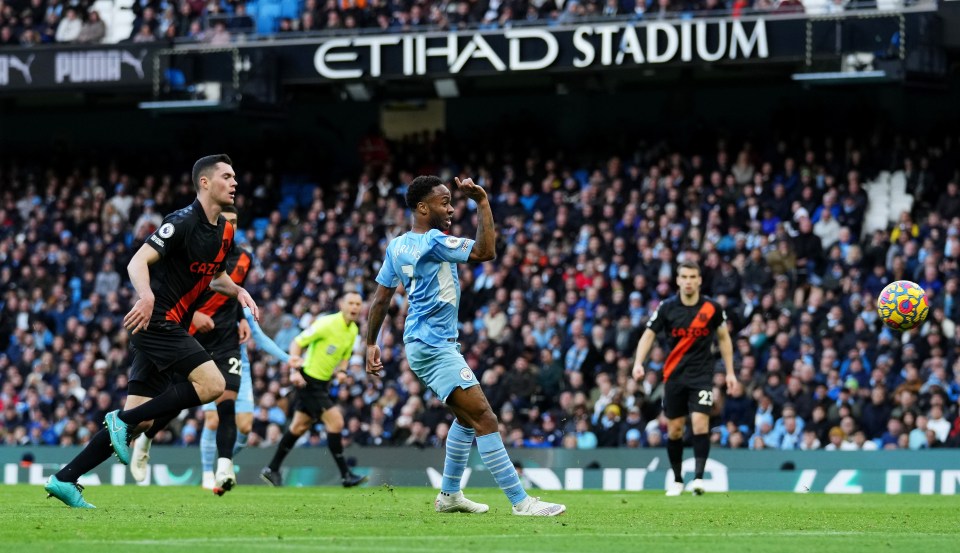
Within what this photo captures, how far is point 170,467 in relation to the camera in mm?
22391

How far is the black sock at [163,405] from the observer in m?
11.2

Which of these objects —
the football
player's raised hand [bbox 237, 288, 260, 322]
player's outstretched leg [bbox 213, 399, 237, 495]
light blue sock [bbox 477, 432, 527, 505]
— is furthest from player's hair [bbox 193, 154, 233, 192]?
the football

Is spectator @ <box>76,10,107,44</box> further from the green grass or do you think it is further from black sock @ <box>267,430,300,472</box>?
the green grass

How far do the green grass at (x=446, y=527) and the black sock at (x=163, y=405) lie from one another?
676 millimetres

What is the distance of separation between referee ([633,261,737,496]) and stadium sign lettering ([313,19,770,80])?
937 centimetres

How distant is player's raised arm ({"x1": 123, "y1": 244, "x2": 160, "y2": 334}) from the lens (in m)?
10.7

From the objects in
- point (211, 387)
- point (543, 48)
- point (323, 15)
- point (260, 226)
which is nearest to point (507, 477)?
point (211, 387)

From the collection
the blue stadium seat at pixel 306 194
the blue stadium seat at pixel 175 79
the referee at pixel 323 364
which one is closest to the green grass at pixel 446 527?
the referee at pixel 323 364

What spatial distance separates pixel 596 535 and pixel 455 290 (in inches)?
99.0

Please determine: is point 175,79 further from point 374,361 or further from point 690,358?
point 374,361

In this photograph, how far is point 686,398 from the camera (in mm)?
17438

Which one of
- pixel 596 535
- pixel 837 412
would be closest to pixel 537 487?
pixel 837 412

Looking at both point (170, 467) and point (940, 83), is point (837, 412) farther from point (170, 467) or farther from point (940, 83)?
point (170, 467)

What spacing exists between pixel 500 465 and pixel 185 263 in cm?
276
